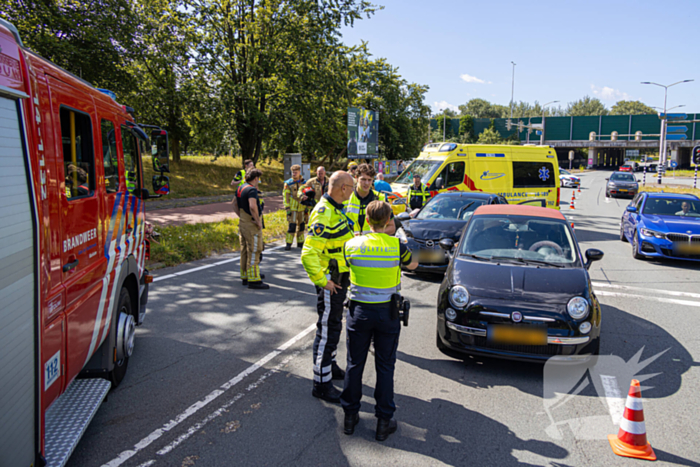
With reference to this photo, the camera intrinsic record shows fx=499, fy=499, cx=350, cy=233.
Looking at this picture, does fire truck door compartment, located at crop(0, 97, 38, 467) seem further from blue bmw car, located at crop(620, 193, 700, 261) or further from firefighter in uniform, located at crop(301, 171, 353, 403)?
blue bmw car, located at crop(620, 193, 700, 261)

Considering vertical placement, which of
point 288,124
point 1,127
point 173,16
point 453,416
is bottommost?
point 453,416

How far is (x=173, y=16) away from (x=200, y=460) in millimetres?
25666

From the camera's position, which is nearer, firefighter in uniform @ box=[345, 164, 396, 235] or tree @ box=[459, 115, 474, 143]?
firefighter in uniform @ box=[345, 164, 396, 235]

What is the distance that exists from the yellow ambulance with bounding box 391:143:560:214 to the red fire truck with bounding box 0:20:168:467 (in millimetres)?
10131

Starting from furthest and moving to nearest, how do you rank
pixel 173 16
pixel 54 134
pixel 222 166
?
pixel 222 166 → pixel 173 16 → pixel 54 134

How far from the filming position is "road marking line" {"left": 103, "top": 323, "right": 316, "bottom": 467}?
135 inches

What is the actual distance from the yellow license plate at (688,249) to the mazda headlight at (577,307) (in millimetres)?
7058

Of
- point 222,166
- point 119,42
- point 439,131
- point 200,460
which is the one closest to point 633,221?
point 200,460

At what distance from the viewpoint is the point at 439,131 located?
84.6 metres

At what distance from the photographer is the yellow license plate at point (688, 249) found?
10.2m

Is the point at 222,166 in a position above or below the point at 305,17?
below

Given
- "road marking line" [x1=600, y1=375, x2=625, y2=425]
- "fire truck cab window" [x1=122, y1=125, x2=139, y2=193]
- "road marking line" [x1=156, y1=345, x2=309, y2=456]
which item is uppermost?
"fire truck cab window" [x1=122, y1=125, x2=139, y2=193]

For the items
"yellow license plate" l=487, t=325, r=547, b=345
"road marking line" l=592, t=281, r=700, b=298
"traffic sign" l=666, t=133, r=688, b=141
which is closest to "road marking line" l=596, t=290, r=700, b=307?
"road marking line" l=592, t=281, r=700, b=298

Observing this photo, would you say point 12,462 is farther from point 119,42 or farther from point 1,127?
point 119,42
